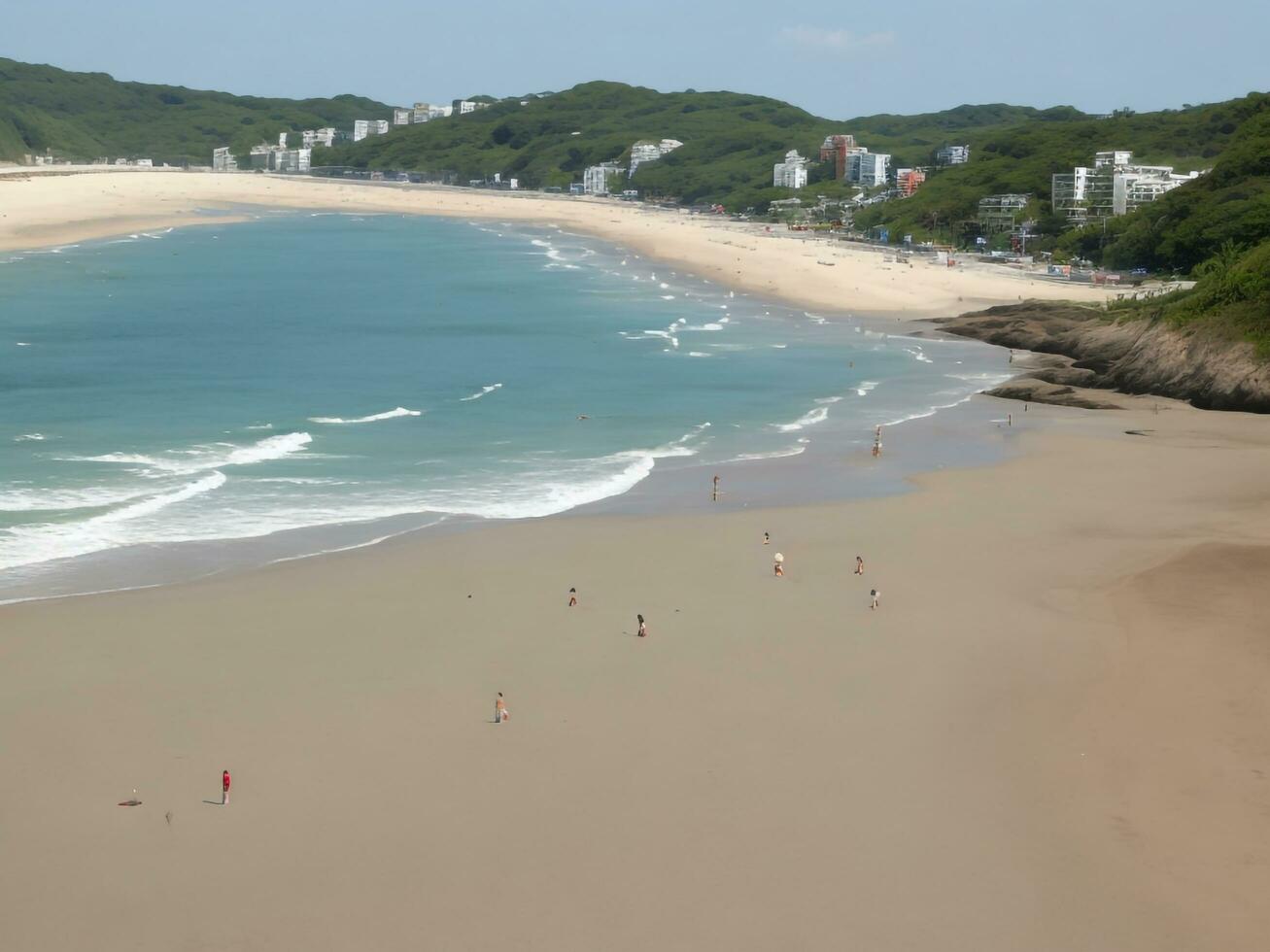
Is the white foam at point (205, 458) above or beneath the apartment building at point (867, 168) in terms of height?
beneath

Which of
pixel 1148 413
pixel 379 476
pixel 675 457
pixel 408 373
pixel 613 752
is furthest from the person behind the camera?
pixel 408 373

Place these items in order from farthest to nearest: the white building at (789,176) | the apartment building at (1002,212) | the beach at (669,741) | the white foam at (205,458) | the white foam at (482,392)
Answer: the white building at (789,176)
the apartment building at (1002,212)
the white foam at (482,392)
the white foam at (205,458)
the beach at (669,741)

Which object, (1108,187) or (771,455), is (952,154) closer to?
(1108,187)

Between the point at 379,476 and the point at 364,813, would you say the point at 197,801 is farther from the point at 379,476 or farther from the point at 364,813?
the point at 379,476

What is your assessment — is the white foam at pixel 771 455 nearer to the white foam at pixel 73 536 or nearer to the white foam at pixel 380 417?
the white foam at pixel 380 417

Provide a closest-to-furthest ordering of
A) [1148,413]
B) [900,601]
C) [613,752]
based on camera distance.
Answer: [613,752] < [900,601] < [1148,413]

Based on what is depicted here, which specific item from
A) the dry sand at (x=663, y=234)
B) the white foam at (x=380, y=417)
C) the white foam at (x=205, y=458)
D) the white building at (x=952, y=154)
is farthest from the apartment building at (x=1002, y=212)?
the white foam at (x=205, y=458)

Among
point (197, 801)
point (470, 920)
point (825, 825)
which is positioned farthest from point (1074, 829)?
point (197, 801)

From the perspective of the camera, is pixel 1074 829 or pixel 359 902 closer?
pixel 359 902

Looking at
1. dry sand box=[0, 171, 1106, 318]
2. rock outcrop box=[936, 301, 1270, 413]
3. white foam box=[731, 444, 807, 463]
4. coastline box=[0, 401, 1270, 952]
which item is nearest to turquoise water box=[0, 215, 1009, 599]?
white foam box=[731, 444, 807, 463]
